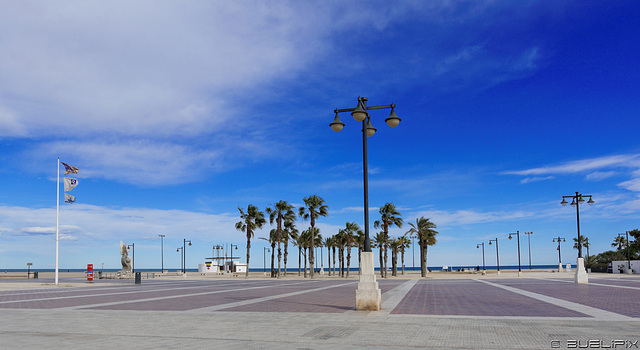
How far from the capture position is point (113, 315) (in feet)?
46.6

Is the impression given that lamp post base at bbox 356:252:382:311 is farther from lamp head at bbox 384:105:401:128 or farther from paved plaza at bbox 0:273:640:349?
lamp head at bbox 384:105:401:128

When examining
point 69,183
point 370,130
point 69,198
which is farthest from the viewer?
point 69,183

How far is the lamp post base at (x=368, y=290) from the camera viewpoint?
47.8 feet

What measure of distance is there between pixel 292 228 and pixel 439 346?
61.5 meters

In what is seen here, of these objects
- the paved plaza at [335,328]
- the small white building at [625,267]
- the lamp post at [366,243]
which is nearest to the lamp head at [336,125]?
the lamp post at [366,243]

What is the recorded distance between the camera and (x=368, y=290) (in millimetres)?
14680

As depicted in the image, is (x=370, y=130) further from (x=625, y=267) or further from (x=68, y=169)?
(x=625, y=267)

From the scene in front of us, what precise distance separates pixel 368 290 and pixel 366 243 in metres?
1.50

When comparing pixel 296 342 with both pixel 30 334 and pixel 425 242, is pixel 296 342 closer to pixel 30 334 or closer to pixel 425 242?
pixel 30 334

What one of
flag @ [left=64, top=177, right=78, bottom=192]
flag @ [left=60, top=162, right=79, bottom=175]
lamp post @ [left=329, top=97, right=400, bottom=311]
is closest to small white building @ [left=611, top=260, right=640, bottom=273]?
lamp post @ [left=329, top=97, right=400, bottom=311]

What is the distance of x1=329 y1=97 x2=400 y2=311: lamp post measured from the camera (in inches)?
576

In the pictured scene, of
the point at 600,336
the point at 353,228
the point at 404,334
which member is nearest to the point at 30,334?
the point at 404,334

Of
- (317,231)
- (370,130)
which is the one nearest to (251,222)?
(317,231)

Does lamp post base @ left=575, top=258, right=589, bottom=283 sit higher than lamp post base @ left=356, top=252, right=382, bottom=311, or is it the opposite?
lamp post base @ left=356, top=252, right=382, bottom=311
